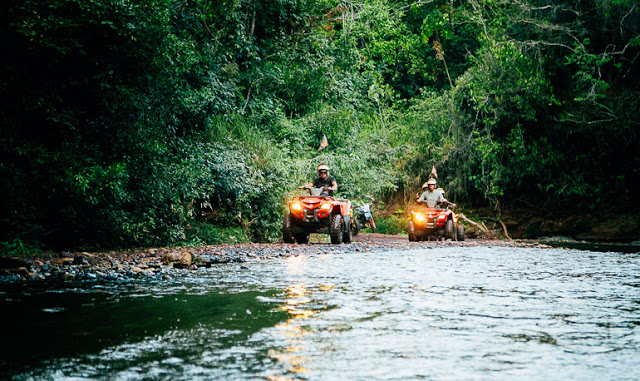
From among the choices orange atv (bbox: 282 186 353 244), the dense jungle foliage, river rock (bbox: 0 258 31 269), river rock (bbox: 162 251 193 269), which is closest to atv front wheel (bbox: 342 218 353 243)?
orange atv (bbox: 282 186 353 244)

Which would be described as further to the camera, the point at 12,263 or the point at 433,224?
the point at 433,224

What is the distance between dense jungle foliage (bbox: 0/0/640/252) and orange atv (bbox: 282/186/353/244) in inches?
60.8

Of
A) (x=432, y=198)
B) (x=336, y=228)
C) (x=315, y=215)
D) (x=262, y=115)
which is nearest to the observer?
(x=315, y=215)

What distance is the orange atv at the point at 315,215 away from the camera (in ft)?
54.9

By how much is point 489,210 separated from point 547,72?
265 inches

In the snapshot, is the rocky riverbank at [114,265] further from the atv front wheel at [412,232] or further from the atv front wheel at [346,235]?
the atv front wheel at [412,232]

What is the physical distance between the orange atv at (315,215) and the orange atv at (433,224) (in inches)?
143

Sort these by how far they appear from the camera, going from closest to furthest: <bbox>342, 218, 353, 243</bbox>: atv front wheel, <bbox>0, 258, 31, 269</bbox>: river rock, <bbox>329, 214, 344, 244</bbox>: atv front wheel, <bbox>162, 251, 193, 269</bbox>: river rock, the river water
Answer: the river water
<bbox>0, 258, 31, 269</bbox>: river rock
<bbox>162, 251, 193, 269</bbox>: river rock
<bbox>329, 214, 344, 244</bbox>: atv front wheel
<bbox>342, 218, 353, 243</bbox>: atv front wheel

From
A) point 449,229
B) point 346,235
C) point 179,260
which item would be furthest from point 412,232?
point 179,260

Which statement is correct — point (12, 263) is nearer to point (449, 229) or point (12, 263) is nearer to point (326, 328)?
point (326, 328)

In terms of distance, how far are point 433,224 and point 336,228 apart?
→ 442cm

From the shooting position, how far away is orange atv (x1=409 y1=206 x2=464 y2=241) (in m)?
20.2

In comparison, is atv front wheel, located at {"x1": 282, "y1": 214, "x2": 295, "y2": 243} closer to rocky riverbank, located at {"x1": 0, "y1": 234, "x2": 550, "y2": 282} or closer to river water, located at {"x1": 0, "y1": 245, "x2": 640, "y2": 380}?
rocky riverbank, located at {"x1": 0, "y1": 234, "x2": 550, "y2": 282}

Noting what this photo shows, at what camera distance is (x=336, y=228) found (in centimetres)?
1694
